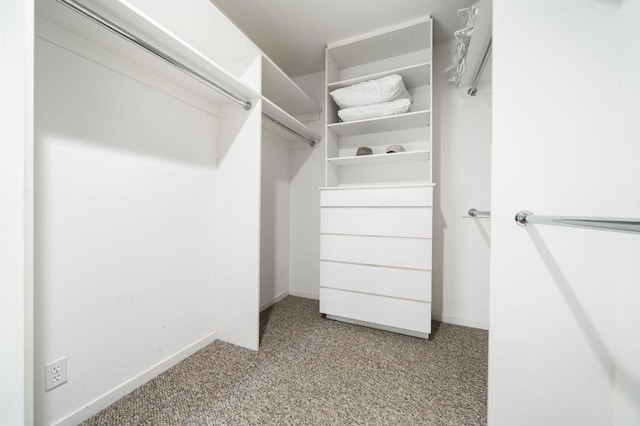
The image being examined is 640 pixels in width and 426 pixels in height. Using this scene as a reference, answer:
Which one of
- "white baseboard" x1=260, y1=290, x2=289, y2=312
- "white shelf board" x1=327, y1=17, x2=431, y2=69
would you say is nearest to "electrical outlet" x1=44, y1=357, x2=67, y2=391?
"white baseboard" x1=260, y1=290, x2=289, y2=312

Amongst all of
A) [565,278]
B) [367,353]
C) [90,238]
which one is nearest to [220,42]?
[90,238]

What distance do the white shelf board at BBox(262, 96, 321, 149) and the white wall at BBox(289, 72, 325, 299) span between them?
9 centimetres

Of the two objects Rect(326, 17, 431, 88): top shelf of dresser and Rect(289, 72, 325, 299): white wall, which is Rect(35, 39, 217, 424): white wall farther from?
Rect(326, 17, 431, 88): top shelf of dresser

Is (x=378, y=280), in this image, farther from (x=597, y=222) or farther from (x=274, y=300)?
(x=597, y=222)

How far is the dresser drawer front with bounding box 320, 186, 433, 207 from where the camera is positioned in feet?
5.73

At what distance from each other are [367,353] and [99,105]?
2.00 meters

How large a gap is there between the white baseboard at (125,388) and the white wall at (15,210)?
1.40ft

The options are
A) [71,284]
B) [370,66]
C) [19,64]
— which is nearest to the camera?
[19,64]

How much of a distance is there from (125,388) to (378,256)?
1.65 meters

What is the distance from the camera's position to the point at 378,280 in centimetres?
187

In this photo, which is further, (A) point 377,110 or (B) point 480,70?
(A) point 377,110

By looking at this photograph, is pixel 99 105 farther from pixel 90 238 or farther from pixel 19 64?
pixel 90 238

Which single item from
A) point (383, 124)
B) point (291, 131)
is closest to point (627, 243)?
point (383, 124)

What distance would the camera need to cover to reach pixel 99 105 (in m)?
1.11
